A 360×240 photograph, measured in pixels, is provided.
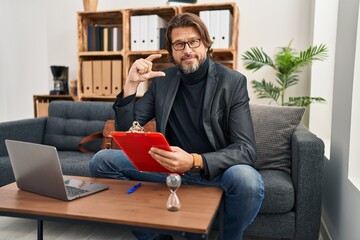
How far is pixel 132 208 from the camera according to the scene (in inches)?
39.4

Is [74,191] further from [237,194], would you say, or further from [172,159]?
[237,194]

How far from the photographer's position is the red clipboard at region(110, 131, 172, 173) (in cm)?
107

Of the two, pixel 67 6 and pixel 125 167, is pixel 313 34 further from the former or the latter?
pixel 67 6

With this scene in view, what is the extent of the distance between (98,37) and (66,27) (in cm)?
58

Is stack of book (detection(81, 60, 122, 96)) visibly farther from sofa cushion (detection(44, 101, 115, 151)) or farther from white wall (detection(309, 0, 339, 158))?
white wall (detection(309, 0, 339, 158))

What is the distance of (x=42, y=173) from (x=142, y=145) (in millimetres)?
344

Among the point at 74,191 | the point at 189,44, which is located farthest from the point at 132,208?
the point at 189,44

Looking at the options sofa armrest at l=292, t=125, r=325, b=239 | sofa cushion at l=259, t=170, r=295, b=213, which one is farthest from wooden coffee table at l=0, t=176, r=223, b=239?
sofa armrest at l=292, t=125, r=325, b=239

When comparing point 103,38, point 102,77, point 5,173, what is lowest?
point 5,173

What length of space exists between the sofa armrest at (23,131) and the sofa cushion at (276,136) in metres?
1.65

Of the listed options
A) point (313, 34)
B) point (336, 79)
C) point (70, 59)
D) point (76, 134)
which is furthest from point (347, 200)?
point (70, 59)

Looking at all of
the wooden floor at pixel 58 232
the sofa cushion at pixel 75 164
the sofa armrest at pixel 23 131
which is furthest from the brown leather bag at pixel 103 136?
the wooden floor at pixel 58 232

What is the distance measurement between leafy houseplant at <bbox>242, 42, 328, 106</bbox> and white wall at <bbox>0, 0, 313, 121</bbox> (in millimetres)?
147

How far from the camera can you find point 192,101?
1554 millimetres
